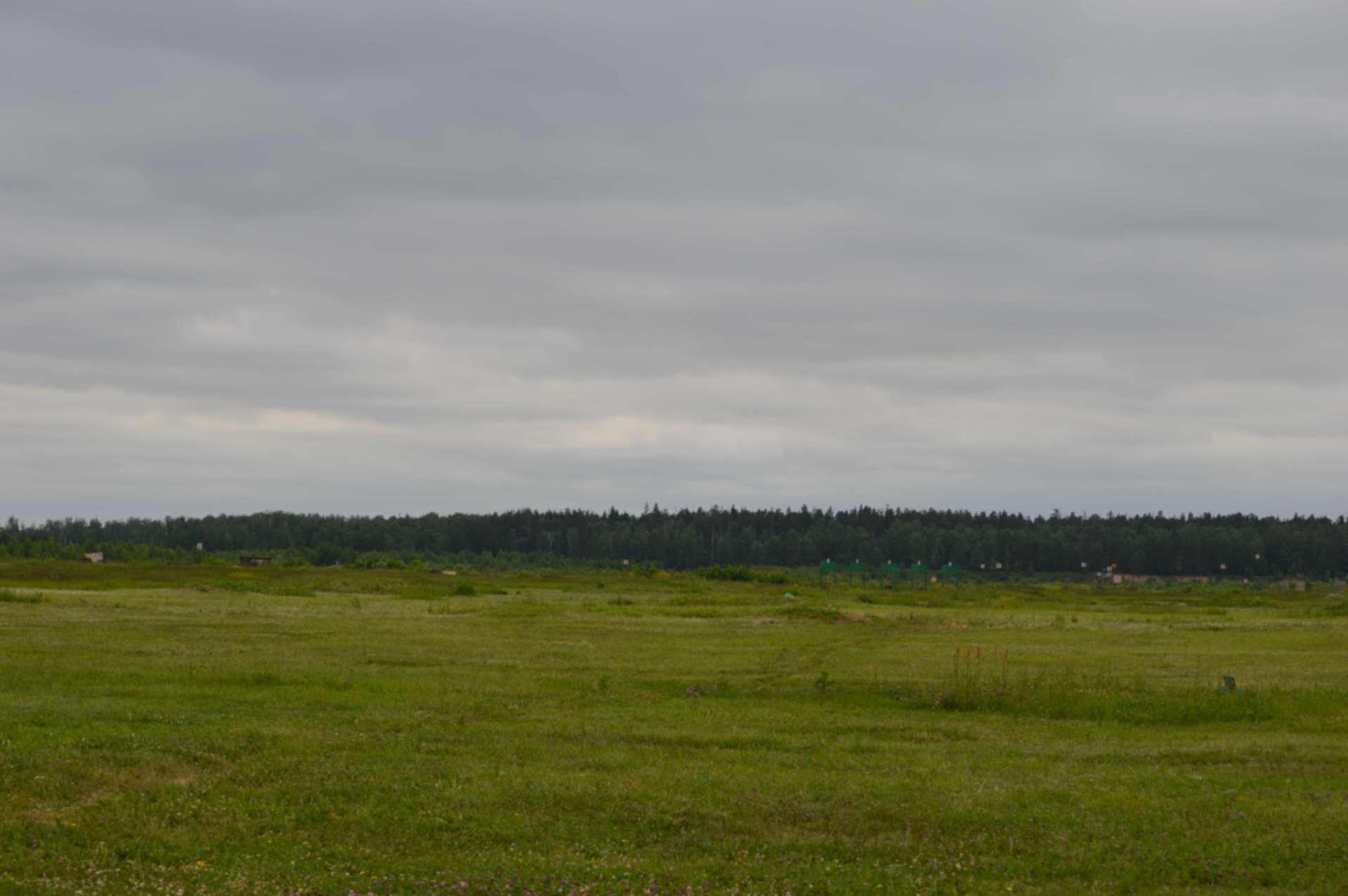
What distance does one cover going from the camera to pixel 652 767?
18.4 metres

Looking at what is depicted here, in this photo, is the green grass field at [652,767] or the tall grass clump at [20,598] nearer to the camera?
the green grass field at [652,767]

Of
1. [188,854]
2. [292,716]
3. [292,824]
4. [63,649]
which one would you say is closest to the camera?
[188,854]

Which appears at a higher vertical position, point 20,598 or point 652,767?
point 652,767

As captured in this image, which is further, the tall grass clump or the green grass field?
the tall grass clump

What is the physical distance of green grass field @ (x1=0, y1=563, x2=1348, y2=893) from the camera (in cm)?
1309

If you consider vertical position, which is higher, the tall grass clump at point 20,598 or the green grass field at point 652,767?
the green grass field at point 652,767

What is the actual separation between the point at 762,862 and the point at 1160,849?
4.61m

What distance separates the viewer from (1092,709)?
83.6 ft

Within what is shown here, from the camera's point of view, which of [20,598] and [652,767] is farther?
[20,598]

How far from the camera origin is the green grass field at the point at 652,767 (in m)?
13.1

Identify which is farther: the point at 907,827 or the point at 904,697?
the point at 904,697

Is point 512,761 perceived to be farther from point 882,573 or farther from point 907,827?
point 882,573

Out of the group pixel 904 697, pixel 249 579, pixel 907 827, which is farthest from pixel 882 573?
pixel 907 827

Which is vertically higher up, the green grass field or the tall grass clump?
the green grass field
